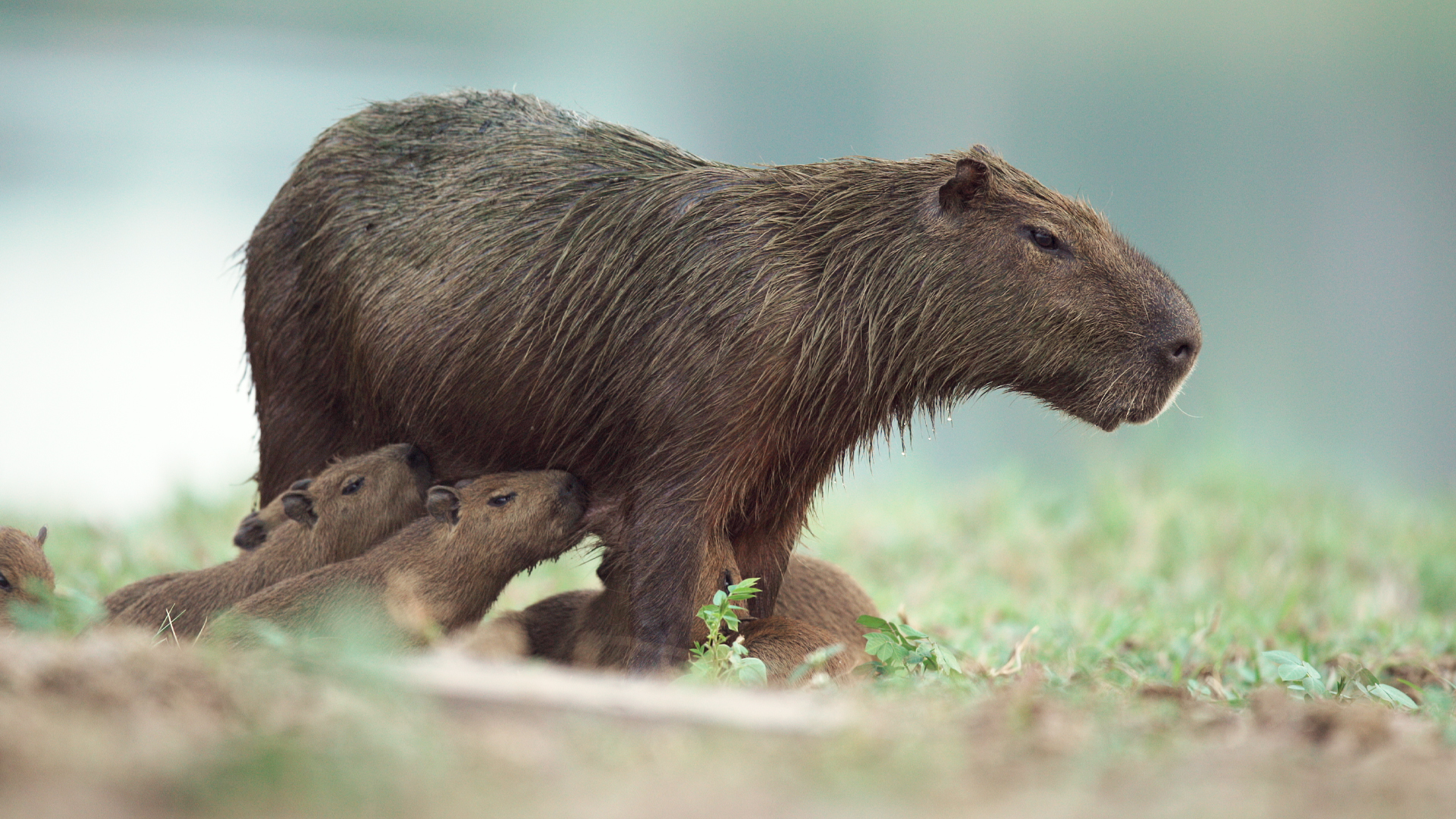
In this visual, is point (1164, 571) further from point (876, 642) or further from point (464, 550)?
point (464, 550)

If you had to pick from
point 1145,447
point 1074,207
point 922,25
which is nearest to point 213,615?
point 1074,207

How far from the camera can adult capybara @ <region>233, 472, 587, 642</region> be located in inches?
129

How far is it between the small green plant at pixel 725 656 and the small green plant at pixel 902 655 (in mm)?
294

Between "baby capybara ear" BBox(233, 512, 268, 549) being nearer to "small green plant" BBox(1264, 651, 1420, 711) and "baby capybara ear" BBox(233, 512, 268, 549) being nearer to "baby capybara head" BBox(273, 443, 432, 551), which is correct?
"baby capybara head" BBox(273, 443, 432, 551)

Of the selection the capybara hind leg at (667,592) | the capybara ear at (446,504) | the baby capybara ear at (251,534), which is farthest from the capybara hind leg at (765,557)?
the baby capybara ear at (251,534)

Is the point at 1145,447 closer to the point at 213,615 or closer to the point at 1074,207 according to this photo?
the point at 1074,207

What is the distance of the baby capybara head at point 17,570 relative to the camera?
321 cm

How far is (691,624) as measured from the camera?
10.3 ft

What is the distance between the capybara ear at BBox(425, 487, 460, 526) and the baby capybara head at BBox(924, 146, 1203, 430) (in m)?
1.39

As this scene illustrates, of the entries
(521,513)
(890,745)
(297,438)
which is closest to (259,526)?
(297,438)

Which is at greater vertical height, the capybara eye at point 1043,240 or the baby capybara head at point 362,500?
the capybara eye at point 1043,240

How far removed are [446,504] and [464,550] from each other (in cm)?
14

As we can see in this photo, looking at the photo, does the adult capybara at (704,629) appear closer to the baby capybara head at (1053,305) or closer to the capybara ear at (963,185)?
the baby capybara head at (1053,305)

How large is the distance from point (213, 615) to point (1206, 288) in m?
8.81
